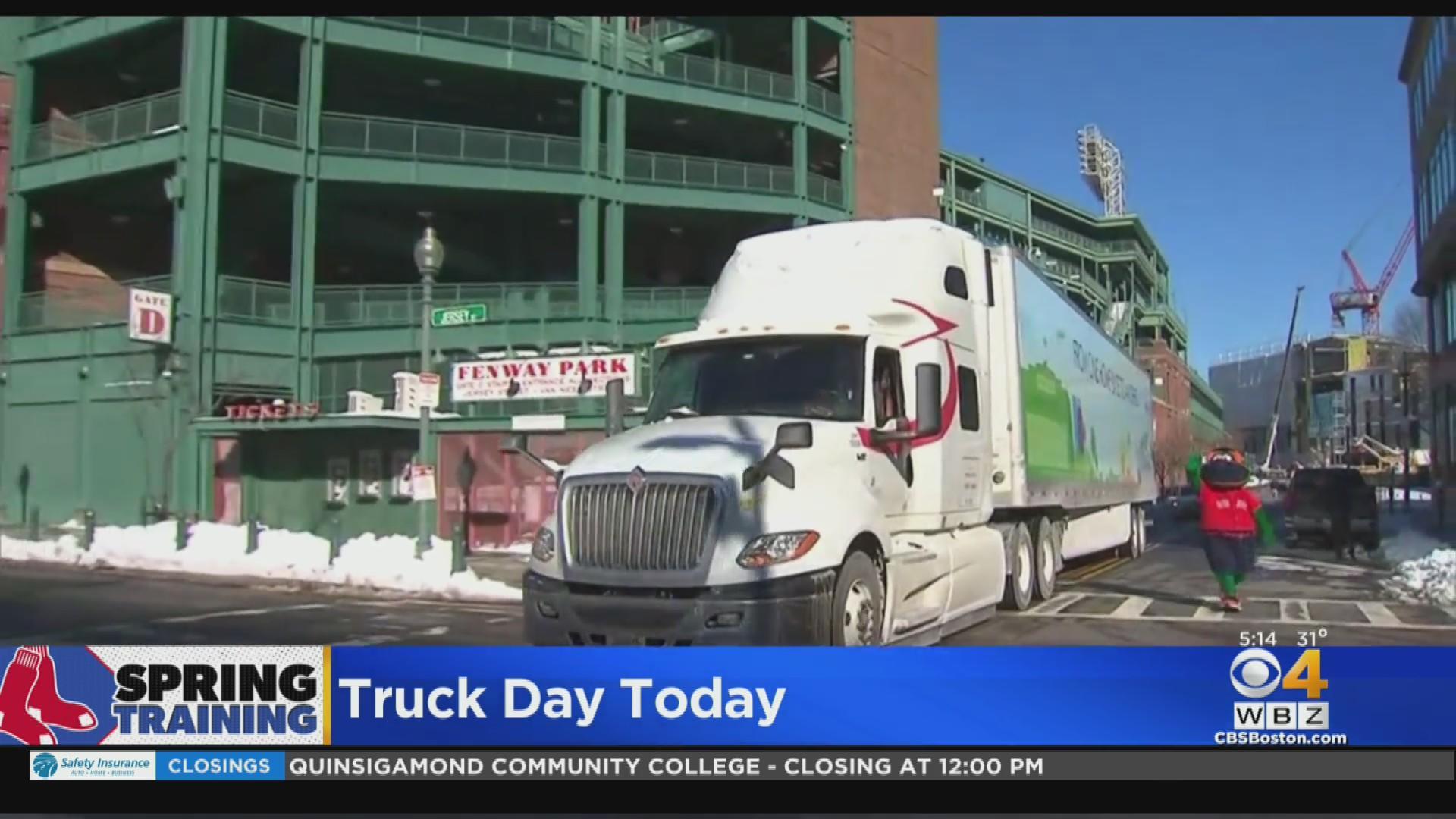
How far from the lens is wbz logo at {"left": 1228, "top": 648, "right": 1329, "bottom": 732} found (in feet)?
16.5

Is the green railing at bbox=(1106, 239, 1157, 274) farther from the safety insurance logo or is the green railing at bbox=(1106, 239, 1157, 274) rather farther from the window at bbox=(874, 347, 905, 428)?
the safety insurance logo

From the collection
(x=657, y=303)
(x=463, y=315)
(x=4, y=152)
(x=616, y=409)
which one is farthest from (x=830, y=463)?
(x=4, y=152)

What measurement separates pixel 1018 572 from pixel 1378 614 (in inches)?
166

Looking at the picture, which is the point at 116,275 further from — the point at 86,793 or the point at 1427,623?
the point at 1427,623

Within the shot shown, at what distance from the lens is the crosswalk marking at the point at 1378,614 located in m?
6.34

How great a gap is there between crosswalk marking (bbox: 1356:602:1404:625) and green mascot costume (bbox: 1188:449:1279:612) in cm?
68

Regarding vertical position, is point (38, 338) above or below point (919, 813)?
above

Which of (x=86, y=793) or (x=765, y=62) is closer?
(x=86, y=793)

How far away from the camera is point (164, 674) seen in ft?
17.1

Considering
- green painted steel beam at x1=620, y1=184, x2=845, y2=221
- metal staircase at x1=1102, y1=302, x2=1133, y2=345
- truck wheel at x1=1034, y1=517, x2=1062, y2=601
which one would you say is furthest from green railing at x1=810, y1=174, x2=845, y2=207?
truck wheel at x1=1034, y1=517, x2=1062, y2=601

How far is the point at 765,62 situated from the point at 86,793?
30392 millimetres

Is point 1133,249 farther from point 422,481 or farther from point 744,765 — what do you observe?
point 422,481
